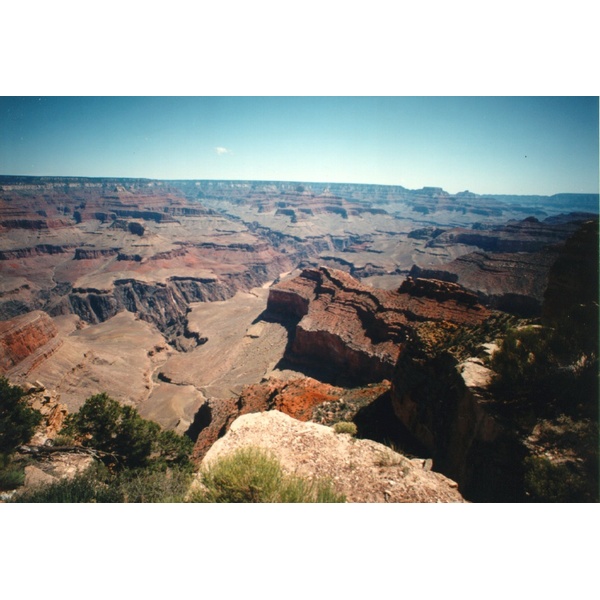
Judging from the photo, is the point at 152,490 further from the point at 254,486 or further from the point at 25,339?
the point at 25,339

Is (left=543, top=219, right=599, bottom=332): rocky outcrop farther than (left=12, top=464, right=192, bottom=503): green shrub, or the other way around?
(left=543, top=219, right=599, bottom=332): rocky outcrop

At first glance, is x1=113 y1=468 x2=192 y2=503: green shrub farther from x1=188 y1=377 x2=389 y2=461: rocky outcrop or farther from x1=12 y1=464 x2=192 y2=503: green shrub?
x1=188 y1=377 x2=389 y2=461: rocky outcrop

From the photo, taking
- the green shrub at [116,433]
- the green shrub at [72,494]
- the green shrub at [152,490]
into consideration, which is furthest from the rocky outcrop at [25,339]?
the green shrub at [152,490]

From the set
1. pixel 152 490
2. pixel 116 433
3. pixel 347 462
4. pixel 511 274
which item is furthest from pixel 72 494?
pixel 511 274

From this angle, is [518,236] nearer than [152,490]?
No

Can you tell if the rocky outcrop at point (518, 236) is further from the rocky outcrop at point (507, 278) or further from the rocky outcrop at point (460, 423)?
the rocky outcrop at point (460, 423)

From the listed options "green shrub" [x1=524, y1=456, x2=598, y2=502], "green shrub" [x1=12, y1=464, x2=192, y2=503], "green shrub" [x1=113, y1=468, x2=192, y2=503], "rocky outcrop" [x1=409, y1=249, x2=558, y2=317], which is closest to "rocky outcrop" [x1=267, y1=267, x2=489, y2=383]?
"green shrub" [x1=524, y1=456, x2=598, y2=502]

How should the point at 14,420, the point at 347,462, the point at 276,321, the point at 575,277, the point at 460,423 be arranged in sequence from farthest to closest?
the point at 276,321
the point at 14,420
the point at 575,277
the point at 460,423
the point at 347,462
